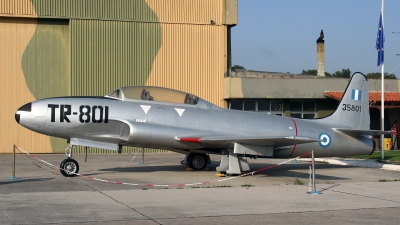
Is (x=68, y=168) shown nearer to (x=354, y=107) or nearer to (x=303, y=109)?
(x=354, y=107)

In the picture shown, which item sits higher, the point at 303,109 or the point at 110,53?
the point at 110,53

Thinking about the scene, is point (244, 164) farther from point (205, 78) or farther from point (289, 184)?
point (205, 78)

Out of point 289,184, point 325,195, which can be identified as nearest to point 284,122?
point 289,184

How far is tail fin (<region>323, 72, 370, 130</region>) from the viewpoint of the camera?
19141 millimetres

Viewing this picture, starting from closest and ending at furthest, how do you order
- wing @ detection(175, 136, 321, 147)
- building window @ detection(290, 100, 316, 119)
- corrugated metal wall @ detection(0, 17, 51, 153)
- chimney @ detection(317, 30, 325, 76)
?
wing @ detection(175, 136, 321, 147), corrugated metal wall @ detection(0, 17, 51, 153), building window @ detection(290, 100, 316, 119), chimney @ detection(317, 30, 325, 76)

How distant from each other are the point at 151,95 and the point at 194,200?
605 cm

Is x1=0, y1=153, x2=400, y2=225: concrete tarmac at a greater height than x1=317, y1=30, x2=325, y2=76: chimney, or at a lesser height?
lesser

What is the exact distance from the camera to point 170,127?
52.5ft

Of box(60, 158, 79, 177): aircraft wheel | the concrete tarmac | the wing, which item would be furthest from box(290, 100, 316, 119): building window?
box(60, 158, 79, 177): aircraft wheel

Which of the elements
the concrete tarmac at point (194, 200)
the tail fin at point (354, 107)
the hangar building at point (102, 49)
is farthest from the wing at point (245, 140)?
the hangar building at point (102, 49)

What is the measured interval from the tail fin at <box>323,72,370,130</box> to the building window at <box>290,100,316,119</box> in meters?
13.1

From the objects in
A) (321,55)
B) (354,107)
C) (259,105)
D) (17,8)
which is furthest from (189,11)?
(321,55)

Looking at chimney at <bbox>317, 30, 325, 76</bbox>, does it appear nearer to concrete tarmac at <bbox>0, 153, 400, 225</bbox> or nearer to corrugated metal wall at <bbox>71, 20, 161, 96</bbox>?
corrugated metal wall at <bbox>71, 20, 161, 96</bbox>

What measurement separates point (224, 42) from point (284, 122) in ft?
48.1
